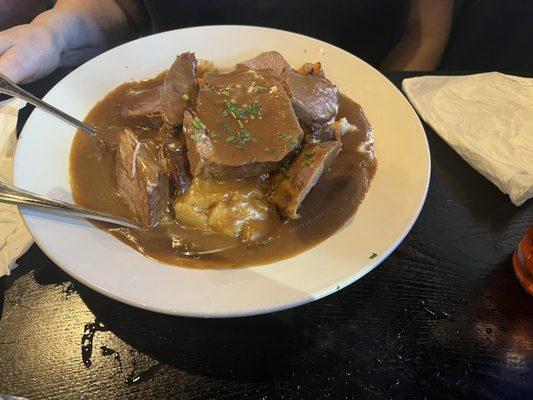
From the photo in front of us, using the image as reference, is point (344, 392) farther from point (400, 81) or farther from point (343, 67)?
point (400, 81)

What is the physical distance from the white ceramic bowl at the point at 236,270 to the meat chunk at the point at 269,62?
15 centimetres

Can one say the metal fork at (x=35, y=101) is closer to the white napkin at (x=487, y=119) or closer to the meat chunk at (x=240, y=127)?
the meat chunk at (x=240, y=127)

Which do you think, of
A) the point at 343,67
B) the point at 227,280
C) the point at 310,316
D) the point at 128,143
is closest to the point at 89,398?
the point at 227,280

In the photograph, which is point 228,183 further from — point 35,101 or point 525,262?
point 525,262

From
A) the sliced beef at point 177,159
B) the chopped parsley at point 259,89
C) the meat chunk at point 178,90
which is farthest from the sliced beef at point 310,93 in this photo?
the sliced beef at point 177,159

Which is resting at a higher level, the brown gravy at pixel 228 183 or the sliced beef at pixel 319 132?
the sliced beef at pixel 319 132

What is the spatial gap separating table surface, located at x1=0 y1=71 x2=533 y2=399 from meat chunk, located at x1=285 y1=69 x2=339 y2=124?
0.73m

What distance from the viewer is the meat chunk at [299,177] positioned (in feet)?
5.76

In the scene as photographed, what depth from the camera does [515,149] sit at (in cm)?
221

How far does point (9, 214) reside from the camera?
→ 1.88 metres

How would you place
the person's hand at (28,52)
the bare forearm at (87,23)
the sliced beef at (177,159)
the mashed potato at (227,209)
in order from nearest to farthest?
the mashed potato at (227,209) < the sliced beef at (177,159) < the person's hand at (28,52) < the bare forearm at (87,23)

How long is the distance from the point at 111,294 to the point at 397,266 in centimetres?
115

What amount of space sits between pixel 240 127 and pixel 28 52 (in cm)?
135

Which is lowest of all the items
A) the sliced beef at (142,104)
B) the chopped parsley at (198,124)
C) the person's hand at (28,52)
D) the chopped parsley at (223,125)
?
the sliced beef at (142,104)
